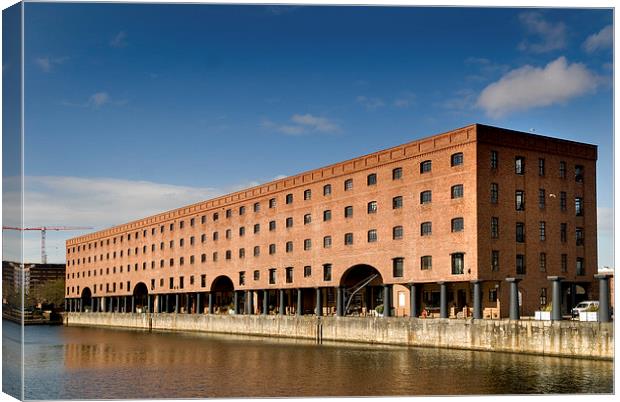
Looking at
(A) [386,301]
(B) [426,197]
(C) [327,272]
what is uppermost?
(B) [426,197]

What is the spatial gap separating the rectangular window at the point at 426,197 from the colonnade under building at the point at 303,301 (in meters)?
5.22

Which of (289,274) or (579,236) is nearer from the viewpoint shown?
(579,236)

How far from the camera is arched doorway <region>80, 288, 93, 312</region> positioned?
112881 mm

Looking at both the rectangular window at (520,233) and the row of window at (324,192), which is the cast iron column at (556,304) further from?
the row of window at (324,192)

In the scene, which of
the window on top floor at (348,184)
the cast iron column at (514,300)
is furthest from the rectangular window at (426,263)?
the window on top floor at (348,184)

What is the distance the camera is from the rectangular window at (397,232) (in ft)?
169

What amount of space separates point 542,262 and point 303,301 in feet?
85.0

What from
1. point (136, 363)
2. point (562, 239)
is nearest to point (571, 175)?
point (562, 239)

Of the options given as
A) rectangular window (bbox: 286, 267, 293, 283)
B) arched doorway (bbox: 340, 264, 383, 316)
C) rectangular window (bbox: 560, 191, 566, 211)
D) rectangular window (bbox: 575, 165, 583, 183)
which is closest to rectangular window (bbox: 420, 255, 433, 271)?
arched doorway (bbox: 340, 264, 383, 316)

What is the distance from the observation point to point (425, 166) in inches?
1953

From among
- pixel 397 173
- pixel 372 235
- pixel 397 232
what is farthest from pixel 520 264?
pixel 372 235

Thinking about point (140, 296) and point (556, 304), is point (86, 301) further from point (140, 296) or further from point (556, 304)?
point (556, 304)

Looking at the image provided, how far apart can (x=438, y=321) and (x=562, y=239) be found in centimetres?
1034

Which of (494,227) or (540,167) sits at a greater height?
(540,167)
